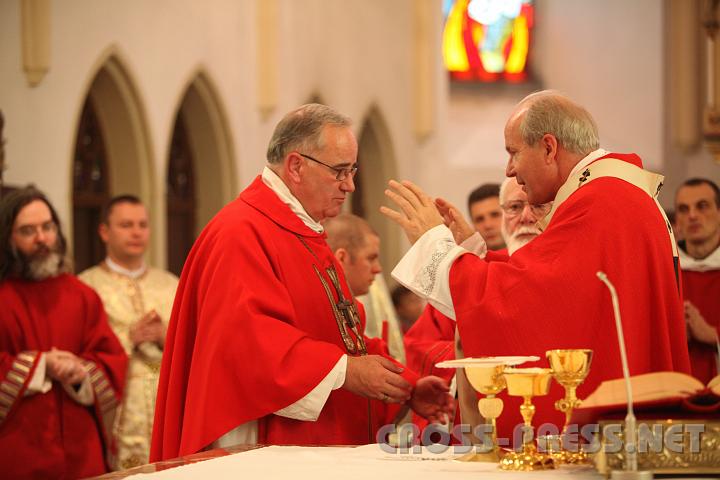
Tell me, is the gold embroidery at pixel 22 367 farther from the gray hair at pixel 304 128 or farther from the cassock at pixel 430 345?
the gray hair at pixel 304 128

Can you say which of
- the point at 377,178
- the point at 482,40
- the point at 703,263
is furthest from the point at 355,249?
the point at 482,40

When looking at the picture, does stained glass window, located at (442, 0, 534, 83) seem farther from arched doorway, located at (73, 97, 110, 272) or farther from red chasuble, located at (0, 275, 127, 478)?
red chasuble, located at (0, 275, 127, 478)

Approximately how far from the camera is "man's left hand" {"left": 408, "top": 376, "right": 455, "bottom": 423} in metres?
4.42

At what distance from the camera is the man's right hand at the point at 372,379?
4090 millimetres

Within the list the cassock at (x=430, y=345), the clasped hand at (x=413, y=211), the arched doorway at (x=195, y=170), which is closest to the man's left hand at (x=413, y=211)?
the clasped hand at (x=413, y=211)

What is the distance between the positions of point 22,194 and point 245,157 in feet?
19.9

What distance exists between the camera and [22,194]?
6602mm

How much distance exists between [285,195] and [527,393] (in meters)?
1.80

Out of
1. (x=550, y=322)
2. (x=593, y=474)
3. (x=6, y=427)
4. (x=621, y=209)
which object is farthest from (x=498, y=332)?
(x=6, y=427)

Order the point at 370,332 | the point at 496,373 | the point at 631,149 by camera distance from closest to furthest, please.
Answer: the point at 496,373, the point at 370,332, the point at 631,149

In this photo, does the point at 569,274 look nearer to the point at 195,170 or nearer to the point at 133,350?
the point at 133,350

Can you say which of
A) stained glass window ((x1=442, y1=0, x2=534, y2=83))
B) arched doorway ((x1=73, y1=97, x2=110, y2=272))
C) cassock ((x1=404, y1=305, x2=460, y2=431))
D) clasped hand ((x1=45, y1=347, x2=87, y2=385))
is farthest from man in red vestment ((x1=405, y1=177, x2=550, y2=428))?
stained glass window ((x1=442, y1=0, x2=534, y2=83))

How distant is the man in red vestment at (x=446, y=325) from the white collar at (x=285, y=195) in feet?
3.58

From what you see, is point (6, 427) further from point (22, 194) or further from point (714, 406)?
point (714, 406)
